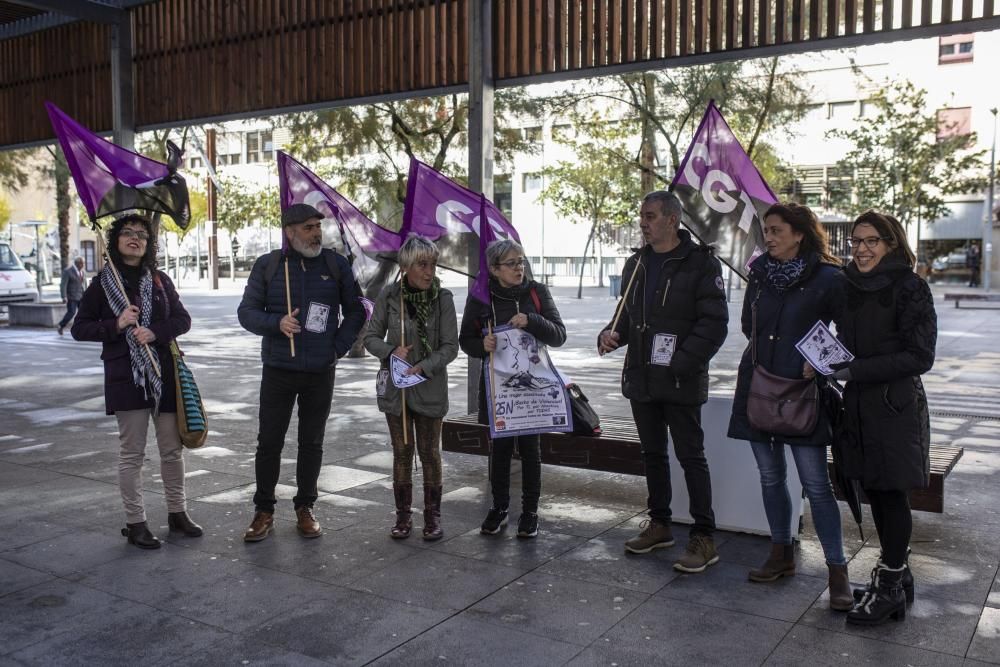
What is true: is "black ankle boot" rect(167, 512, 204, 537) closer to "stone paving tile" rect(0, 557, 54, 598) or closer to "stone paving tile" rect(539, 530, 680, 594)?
"stone paving tile" rect(0, 557, 54, 598)

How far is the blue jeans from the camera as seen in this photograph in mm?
4477

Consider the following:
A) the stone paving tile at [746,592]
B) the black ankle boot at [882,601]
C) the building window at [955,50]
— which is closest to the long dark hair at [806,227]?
the black ankle boot at [882,601]

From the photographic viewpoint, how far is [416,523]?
19.3ft

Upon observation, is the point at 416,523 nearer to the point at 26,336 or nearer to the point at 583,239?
the point at 26,336

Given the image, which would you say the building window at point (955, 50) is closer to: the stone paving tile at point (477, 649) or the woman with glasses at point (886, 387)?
the woman with glasses at point (886, 387)

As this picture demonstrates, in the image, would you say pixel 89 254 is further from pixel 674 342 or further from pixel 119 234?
pixel 674 342

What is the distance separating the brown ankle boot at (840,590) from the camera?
435 centimetres

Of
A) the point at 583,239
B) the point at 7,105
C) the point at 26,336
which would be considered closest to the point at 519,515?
the point at 7,105

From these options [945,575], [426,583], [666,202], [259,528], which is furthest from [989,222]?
[426,583]

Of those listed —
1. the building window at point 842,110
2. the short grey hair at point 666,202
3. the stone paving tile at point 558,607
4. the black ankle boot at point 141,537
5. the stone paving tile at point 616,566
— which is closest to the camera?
the stone paving tile at point 558,607

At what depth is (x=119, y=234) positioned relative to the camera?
17.8 feet

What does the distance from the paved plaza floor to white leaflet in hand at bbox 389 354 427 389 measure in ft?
3.10

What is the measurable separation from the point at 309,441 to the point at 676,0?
4.36 metres

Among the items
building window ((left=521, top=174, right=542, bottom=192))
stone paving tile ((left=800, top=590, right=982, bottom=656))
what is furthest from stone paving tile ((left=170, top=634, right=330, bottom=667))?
building window ((left=521, top=174, right=542, bottom=192))
